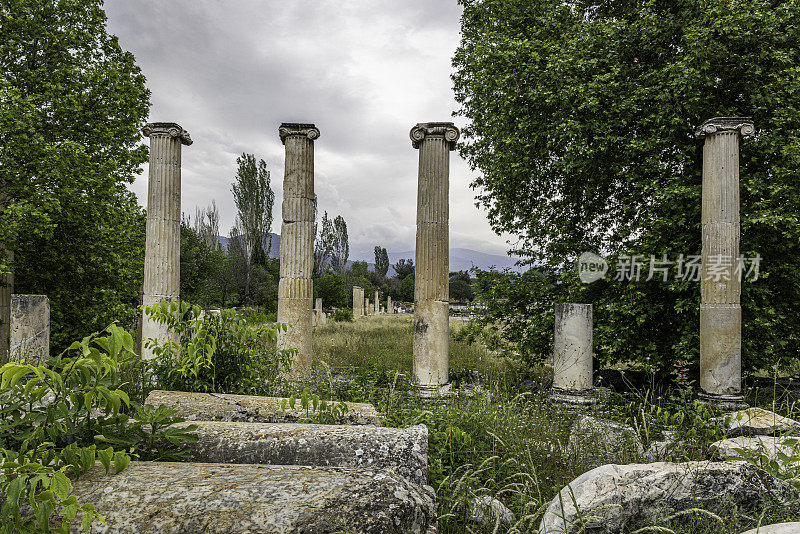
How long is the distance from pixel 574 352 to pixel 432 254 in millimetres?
2996

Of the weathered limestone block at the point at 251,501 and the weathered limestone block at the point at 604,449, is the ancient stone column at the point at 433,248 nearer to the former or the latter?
the weathered limestone block at the point at 604,449

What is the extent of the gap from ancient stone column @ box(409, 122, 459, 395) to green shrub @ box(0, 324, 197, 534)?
5611 millimetres

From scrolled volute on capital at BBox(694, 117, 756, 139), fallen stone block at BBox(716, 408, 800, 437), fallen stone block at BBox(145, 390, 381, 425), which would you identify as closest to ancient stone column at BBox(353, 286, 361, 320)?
scrolled volute on capital at BBox(694, 117, 756, 139)

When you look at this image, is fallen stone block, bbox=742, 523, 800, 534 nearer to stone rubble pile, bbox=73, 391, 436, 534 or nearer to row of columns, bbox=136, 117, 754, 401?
stone rubble pile, bbox=73, 391, 436, 534

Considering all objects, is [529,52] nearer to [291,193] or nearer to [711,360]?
[291,193]

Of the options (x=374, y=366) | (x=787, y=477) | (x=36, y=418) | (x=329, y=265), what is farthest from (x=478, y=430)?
(x=329, y=265)

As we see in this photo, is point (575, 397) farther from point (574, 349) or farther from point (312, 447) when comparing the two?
point (312, 447)

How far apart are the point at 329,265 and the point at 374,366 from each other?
4358cm

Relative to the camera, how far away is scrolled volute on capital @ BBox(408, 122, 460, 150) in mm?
7582

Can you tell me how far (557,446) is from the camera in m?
3.67

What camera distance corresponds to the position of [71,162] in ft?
30.5

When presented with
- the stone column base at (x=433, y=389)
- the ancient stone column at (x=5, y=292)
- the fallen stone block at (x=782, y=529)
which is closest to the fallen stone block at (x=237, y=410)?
the fallen stone block at (x=782, y=529)

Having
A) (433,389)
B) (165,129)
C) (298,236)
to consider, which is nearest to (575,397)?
(433,389)

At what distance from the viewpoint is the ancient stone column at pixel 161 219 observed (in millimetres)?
7820
